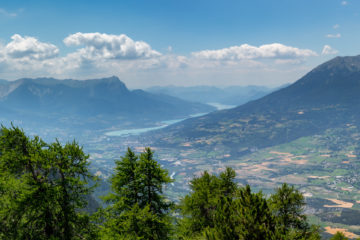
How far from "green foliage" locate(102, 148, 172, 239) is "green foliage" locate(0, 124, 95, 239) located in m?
2.40

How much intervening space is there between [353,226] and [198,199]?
223 meters

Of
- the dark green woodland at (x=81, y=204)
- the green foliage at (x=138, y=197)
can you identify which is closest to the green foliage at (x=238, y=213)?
the dark green woodland at (x=81, y=204)

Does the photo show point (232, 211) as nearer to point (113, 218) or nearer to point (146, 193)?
point (146, 193)

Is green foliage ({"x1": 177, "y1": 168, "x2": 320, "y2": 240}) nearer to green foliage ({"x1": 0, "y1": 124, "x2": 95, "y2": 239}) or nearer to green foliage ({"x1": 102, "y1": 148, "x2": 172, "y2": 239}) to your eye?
green foliage ({"x1": 102, "y1": 148, "x2": 172, "y2": 239})

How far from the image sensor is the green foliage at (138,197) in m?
20.5

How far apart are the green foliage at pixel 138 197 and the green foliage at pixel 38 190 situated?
7.87 ft

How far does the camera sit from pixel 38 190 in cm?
1922

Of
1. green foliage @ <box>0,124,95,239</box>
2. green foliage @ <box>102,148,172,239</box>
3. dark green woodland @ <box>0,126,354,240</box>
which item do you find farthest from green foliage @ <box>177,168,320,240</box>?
green foliage @ <box>0,124,95,239</box>

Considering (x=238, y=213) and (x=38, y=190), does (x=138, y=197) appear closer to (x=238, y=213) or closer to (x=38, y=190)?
(x=38, y=190)

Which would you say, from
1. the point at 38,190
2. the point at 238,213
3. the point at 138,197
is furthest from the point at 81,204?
the point at 238,213

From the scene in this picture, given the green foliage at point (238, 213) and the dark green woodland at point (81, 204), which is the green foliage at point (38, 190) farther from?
the green foliage at point (238, 213)

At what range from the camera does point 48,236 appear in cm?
2009

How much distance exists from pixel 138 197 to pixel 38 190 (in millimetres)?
7773

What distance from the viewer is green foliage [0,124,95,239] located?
61.3ft
